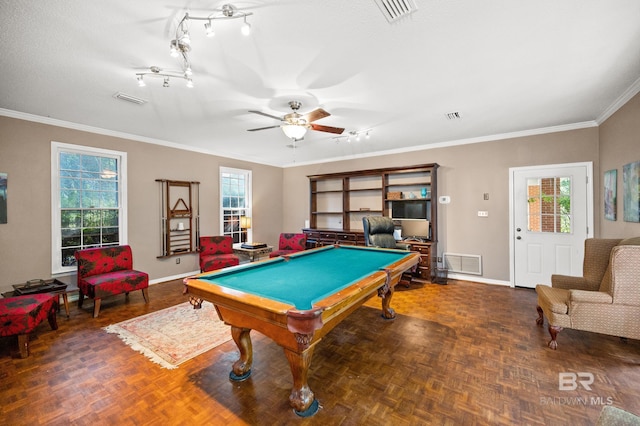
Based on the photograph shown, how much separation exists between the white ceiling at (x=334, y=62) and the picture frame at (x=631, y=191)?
2.83 feet

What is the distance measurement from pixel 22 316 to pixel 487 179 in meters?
6.55

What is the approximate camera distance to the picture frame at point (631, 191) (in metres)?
2.80

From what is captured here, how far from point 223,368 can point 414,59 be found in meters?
3.25

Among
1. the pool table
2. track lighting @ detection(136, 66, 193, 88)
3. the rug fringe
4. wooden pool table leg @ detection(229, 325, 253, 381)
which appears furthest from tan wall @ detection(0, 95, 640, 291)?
wooden pool table leg @ detection(229, 325, 253, 381)

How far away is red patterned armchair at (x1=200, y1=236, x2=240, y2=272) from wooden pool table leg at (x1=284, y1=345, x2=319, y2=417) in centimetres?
329

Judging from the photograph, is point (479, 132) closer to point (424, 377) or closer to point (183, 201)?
point (424, 377)

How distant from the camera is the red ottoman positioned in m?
2.41

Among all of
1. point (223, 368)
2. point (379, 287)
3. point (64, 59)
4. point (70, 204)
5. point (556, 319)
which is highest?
point (64, 59)

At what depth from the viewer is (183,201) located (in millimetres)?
5246

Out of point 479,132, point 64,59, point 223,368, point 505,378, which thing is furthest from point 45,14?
point 479,132

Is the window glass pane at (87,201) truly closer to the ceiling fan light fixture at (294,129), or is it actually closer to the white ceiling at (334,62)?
the white ceiling at (334,62)

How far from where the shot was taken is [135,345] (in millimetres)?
2652

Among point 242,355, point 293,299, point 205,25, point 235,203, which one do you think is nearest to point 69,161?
point 235,203

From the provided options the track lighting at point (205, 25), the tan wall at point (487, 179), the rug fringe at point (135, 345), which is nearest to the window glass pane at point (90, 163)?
the rug fringe at point (135, 345)
